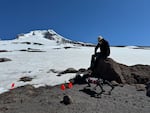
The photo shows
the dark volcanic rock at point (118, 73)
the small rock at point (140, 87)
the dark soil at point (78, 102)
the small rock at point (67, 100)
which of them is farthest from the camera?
the dark volcanic rock at point (118, 73)

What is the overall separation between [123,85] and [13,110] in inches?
318

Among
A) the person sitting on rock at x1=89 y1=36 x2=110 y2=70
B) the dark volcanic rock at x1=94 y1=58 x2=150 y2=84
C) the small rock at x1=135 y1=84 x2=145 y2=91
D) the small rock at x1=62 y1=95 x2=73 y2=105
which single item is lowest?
the small rock at x1=62 y1=95 x2=73 y2=105

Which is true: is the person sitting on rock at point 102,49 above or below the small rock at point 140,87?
above

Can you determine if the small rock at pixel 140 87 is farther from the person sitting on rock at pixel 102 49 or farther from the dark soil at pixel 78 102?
the person sitting on rock at pixel 102 49

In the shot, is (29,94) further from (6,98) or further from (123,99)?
(123,99)

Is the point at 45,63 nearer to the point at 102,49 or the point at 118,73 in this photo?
the point at 102,49

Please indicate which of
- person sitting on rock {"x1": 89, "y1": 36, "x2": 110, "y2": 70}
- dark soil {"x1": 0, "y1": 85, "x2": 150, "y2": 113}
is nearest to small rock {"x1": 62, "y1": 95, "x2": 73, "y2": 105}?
dark soil {"x1": 0, "y1": 85, "x2": 150, "y2": 113}

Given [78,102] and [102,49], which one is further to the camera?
[102,49]

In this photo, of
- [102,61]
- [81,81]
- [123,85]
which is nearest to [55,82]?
[81,81]

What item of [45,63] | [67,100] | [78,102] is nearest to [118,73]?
[78,102]

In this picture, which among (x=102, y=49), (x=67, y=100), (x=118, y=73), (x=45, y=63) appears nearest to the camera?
(x=67, y=100)

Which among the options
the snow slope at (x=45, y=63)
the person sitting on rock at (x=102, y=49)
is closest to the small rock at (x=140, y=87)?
A: the person sitting on rock at (x=102, y=49)

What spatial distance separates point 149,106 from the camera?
13.6 meters

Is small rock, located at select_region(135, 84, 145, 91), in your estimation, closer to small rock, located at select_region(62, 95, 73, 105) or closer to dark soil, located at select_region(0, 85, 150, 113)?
dark soil, located at select_region(0, 85, 150, 113)
